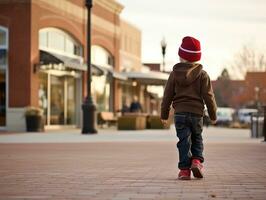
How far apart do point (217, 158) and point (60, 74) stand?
67.6ft

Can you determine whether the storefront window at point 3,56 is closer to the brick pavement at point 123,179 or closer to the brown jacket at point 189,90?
the brick pavement at point 123,179

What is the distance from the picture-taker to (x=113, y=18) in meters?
40.1

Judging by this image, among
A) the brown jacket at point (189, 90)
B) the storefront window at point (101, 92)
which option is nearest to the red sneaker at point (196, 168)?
the brown jacket at point (189, 90)

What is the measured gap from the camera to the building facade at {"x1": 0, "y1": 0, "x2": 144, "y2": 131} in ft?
90.4

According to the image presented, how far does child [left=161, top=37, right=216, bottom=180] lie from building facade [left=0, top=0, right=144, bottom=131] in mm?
20126

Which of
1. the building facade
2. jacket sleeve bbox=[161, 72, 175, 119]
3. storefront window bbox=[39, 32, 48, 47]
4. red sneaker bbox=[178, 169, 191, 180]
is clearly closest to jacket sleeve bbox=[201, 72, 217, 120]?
jacket sleeve bbox=[161, 72, 175, 119]

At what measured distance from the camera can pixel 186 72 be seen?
309 inches

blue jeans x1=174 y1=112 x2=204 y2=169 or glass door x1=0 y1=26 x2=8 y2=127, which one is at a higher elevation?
glass door x1=0 y1=26 x2=8 y2=127

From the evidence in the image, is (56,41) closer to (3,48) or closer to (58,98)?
(58,98)

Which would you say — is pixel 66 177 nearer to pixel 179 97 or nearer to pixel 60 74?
pixel 179 97

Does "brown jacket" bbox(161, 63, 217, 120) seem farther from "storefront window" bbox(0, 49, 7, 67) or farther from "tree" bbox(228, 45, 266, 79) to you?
"tree" bbox(228, 45, 266, 79)

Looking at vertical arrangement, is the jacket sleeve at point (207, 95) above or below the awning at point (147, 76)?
below

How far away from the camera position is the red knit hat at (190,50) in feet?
26.0

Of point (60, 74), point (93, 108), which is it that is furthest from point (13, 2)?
point (93, 108)
